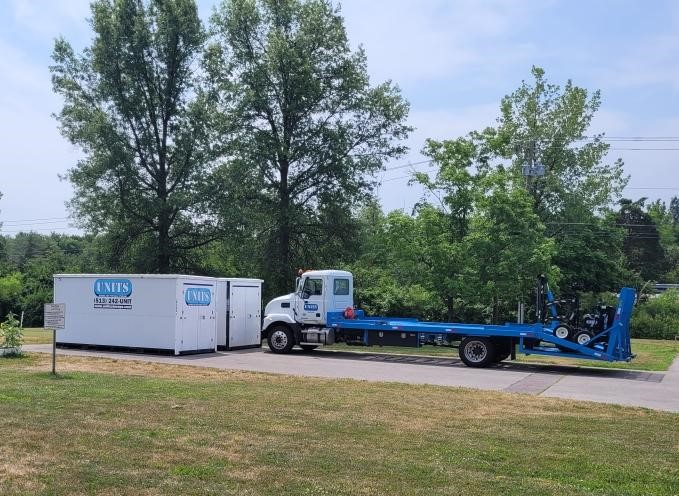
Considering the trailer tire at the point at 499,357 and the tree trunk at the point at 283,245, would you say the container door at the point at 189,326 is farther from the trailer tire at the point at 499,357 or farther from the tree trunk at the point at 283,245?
the tree trunk at the point at 283,245

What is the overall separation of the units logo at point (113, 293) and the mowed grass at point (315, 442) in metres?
9.04

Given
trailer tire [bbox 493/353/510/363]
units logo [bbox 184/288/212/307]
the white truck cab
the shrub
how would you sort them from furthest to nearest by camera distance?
the shrub < the white truck cab < units logo [bbox 184/288/212/307] < trailer tire [bbox 493/353/510/363]

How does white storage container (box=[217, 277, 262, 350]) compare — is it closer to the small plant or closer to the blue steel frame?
the blue steel frame

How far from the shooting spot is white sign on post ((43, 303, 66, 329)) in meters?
15.0

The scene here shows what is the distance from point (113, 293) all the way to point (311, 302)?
6485mm

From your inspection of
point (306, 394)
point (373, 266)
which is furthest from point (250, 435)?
point (373, 266)

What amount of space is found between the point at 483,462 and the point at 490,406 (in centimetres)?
482

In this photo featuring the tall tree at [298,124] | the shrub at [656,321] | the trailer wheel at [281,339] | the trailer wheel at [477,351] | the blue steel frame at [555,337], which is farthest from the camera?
the shrub at [656,321]

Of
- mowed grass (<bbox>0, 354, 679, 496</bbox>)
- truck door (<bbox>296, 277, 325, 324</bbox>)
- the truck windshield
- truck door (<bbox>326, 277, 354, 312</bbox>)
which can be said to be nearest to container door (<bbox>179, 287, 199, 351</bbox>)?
truck door (<bbox>296, 277, 325, 324</bbox>)

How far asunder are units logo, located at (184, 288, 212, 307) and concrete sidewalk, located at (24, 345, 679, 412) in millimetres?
1675

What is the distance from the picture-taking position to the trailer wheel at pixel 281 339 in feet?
77.8

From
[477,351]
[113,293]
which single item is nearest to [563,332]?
[477,351]

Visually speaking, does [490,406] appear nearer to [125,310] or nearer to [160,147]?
[125,310]

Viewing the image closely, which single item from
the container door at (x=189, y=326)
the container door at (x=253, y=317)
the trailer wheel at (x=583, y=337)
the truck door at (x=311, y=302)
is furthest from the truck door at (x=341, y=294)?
the trailer wheel at (x=583, y=337)
